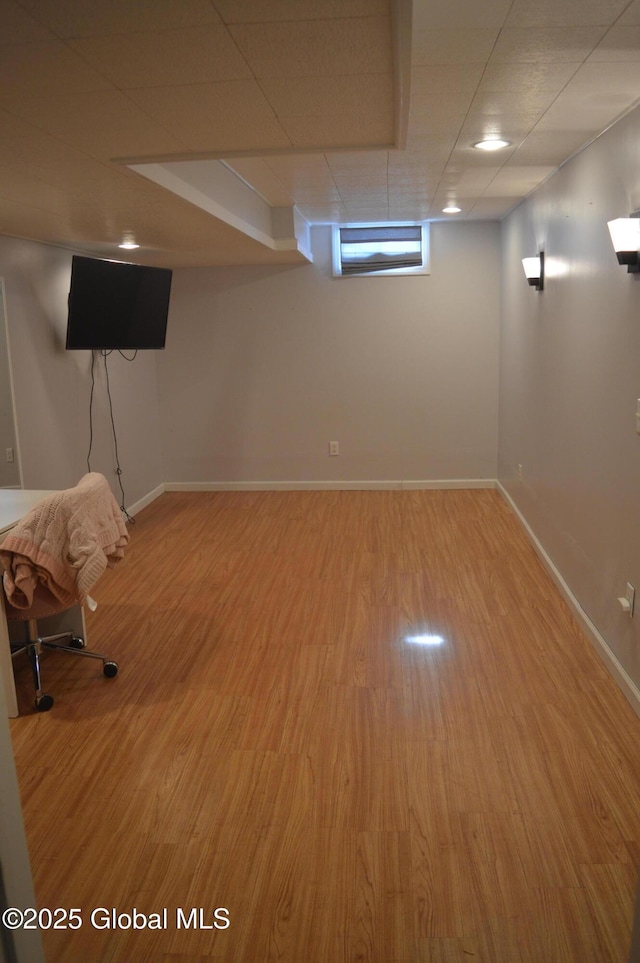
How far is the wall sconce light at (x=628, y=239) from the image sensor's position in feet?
8.96

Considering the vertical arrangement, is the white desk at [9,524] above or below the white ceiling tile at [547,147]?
below

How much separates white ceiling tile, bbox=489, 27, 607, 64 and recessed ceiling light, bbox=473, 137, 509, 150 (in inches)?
40.8

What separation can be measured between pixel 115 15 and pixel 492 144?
238cm

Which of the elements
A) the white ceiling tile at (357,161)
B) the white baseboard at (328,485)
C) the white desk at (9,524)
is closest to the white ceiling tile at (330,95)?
the white ceiling tile at (357,161)

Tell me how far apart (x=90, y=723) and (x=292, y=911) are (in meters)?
1.33

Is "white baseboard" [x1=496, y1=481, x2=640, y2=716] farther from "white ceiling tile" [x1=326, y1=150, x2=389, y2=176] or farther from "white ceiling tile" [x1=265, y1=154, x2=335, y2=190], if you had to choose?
"white ceiling tile" [x1=265, y1=154, x2=335, y2=190]

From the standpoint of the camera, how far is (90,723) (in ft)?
9.77

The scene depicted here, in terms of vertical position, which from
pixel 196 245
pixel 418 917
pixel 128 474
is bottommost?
pixel 418 917

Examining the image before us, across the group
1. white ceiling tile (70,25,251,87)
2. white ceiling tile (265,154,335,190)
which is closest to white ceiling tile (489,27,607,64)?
white ceiling tile (70,25,251,87)

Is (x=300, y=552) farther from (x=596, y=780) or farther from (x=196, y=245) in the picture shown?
(x=596, y=780)

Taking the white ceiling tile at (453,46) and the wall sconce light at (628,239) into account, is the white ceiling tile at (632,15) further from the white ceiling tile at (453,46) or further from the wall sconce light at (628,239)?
the wall sconce light at (628,239)

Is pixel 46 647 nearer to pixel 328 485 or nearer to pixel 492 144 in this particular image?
pixel 492 144

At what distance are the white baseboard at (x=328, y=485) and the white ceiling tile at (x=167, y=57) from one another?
512cm

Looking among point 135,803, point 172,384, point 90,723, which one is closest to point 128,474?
point 172,384
